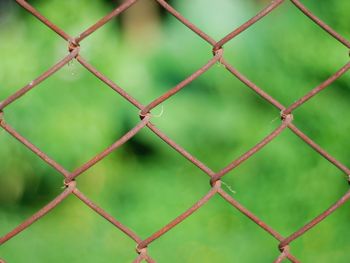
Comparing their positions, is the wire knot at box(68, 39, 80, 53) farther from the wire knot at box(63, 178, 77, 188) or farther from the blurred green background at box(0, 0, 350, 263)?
the blurred green background at box(0, 0, 350, 263)

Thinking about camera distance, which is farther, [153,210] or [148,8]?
[148,8]

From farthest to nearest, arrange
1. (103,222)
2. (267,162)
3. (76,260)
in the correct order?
(267,162), (103,222), (76,260)

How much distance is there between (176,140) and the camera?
293 cm

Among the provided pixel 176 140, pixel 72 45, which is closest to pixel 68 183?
pixel 72 45

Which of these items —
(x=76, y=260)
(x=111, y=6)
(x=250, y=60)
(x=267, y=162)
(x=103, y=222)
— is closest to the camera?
(x=76, y=260)

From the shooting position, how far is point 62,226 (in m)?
2.67

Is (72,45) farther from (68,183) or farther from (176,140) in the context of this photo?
(176,140)

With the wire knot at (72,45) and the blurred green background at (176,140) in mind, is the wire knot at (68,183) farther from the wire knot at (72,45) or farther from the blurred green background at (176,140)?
the blurred green background at (176,140)

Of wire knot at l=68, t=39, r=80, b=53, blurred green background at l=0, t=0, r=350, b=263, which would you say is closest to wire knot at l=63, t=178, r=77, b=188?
wire knot at l=68, t=39, r=80, b=53

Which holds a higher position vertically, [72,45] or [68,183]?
[72,45]

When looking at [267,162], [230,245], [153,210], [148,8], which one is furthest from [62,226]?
[148,8]

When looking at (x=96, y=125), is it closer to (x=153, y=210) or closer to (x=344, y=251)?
(x=153, y=210)

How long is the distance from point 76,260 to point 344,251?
3.36ft

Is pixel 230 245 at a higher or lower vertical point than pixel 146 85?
lower
